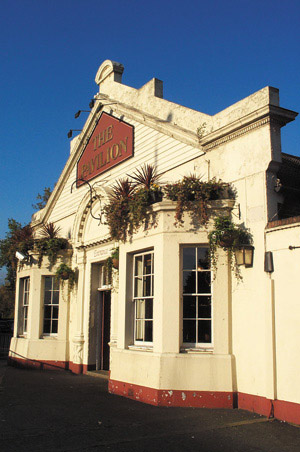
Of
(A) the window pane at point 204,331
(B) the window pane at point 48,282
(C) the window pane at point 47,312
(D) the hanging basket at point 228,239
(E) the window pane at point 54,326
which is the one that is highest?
(D) the hanging basket at point 228,239

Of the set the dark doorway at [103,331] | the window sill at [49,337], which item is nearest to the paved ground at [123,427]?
the dark doorway at [103,331]

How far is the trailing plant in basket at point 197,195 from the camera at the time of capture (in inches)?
339

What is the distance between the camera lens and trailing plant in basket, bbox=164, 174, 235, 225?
28.2ft

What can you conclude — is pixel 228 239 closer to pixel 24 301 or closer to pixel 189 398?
pixel 189 398

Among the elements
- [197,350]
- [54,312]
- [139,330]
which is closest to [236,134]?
[197,350]

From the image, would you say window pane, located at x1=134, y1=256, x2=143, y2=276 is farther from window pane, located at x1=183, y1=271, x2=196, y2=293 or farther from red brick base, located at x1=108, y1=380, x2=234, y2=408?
red brick base, located at x1=108, y1=380, x2=234, y2=408

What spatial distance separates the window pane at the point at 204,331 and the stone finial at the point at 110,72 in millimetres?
8145

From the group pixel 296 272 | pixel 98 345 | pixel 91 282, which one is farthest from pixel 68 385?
pixel 296 272

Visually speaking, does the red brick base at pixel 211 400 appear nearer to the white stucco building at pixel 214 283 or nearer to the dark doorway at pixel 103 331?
the white stucco building at pixel 214 283

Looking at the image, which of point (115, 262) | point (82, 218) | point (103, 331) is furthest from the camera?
point (82, 218)

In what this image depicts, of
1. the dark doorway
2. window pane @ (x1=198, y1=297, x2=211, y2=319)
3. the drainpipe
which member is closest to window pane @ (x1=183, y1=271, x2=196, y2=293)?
window pane @ (x1=198, y1=297, x2=211, y2=319)

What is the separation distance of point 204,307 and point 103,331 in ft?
15.4

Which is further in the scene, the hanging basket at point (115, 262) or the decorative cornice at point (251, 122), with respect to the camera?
the hanging basket at point (115, 262)

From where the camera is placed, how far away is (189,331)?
8.68m
